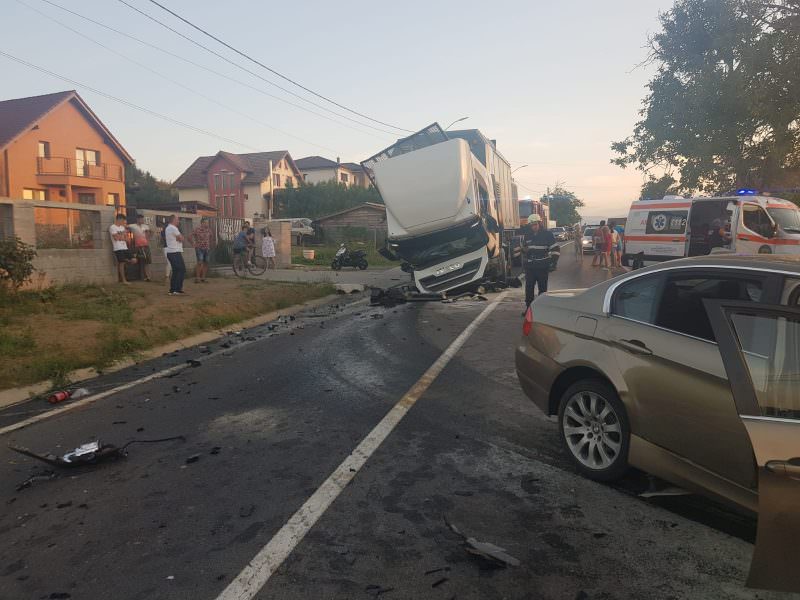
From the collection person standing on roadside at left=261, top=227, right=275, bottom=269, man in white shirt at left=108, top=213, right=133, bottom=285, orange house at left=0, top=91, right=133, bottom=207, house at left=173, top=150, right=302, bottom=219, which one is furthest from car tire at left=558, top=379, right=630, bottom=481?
house at left=173, top=150, right=302, bottom=219

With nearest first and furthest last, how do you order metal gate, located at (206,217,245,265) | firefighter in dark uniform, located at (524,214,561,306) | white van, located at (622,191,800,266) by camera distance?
1. firefighter in dark uniform, located at (524,214,561,306)
2. white van, located at (622,191,800,266)
3. metal gate, located at (206,217,245,265)

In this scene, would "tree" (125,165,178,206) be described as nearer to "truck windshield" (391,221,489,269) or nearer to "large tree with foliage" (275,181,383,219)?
"large tree with foliage" (275,181,383,219)

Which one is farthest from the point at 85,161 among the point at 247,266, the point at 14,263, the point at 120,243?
the point at 14,263

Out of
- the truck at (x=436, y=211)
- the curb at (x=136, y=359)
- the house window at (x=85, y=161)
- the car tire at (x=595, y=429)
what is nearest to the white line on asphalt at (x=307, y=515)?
the car tire at (x=595, y=429)

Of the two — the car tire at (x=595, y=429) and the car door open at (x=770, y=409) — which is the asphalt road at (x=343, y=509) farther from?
the car door open at (x=770, y=409)

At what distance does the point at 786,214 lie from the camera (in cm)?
1827

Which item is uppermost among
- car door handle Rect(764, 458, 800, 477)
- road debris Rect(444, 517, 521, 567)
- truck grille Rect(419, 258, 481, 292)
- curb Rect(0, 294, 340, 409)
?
truck grille Rect(419, 258, 481, 292)

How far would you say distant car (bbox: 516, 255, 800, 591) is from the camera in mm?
2762

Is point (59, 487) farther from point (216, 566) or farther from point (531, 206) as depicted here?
point (531, 206)

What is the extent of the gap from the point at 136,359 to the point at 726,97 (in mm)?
24866

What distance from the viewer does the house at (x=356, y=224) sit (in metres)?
46.0

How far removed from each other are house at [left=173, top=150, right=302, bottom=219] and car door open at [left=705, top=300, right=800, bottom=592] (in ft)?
193

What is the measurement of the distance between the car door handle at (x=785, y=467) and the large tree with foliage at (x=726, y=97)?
23989 millimetres

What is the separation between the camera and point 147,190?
64.6m
